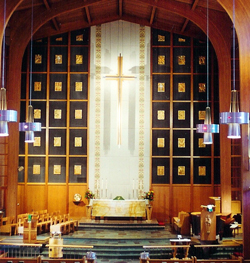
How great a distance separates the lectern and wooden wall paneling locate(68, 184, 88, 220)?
16.9ft

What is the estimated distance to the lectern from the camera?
34.6 ft

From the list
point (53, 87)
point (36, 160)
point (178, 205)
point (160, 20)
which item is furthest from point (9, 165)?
point (160, 20)

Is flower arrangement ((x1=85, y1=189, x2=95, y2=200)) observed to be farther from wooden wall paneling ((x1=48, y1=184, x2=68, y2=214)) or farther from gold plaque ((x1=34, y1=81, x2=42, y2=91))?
gold plaque ((x1=34, y1=81, x2=42, y2=91))

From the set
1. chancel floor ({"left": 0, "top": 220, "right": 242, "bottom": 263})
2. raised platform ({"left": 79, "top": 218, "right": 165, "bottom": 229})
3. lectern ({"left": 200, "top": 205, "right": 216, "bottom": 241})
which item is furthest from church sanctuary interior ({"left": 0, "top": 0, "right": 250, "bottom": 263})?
lectern ({"left": 200, "top": 205, "right": 216, "bottom": 241})

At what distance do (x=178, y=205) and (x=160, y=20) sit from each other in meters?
6.09

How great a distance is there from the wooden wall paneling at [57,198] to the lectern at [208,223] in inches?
219

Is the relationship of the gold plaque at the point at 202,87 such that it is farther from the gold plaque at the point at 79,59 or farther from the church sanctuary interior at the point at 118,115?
the gold plaque at the point at 79,59

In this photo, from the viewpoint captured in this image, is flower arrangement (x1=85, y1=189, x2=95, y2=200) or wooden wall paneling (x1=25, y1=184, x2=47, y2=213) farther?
wooden wall paneling (x1=25, y1=184, x2=47, y2=213)

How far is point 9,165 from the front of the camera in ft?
43.1

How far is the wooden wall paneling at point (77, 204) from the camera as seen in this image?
48.2 feet

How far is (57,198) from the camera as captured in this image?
14.7 metres

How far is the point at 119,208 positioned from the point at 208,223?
3853mm

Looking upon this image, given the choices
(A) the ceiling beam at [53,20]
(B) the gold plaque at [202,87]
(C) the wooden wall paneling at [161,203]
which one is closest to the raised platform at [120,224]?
(C) the wooden wall paneling at [161,203]

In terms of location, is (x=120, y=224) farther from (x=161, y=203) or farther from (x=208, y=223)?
(x=208, y=223)
